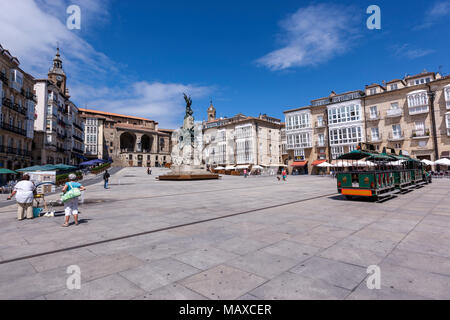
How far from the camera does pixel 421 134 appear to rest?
36750 mm

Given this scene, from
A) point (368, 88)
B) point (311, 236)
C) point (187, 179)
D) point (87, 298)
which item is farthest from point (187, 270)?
point (368, 88)

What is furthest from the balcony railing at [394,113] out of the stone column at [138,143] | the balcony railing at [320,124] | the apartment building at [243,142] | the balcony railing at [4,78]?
the stone column at [138,143]

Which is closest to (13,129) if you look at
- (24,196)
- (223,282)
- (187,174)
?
(187,174)

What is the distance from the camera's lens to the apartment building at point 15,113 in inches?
1176

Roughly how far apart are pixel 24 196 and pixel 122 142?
84.5 meters

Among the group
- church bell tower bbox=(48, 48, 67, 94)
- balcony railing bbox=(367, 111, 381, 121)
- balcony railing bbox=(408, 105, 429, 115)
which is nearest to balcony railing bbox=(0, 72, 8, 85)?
church bell tower bbox=(48, 48, 67, 94)

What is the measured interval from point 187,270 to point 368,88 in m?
50.7

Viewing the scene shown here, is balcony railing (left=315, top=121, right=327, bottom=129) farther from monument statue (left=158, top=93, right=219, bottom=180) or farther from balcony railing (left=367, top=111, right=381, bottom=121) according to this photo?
monument statue (left=158, top=93, right=219, bottom=180)

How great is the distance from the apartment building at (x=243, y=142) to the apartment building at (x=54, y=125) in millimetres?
34657

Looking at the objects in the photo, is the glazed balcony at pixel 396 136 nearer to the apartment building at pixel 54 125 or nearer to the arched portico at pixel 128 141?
the apartment building at pixel 54 125

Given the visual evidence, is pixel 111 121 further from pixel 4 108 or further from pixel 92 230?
pixel 92 230

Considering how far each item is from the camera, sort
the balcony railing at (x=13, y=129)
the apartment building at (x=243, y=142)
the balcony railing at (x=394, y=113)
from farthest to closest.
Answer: the apartment building at (x=243, y=142), the balcony railing at (x=394, y=113), the balcony railing at (x=13, y=129)

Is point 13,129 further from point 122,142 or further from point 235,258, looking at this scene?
point 122,142

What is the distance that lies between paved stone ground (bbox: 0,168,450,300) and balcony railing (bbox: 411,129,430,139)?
3820 cm
